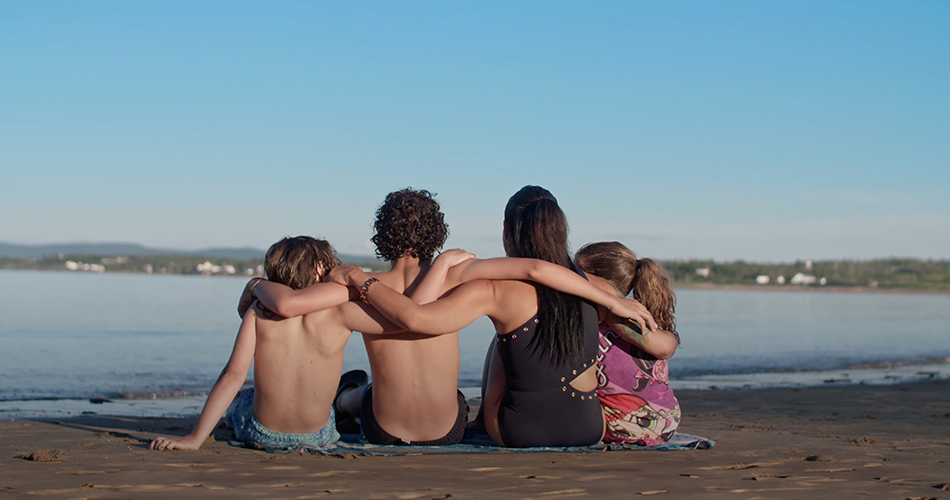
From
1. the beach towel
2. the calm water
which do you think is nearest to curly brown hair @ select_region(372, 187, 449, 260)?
the beach towel

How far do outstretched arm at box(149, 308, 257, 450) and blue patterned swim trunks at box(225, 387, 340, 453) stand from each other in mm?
289

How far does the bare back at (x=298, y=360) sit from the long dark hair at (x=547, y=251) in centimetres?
102

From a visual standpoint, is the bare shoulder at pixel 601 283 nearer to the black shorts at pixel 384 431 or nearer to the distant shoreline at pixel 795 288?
the black shorts at pixel 384 431

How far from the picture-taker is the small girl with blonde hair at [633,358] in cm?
405

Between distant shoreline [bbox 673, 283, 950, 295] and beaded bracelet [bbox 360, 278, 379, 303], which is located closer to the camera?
beaded bracelet [bbox 360, 278, 379, 303]

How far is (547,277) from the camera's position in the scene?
11.7 feet

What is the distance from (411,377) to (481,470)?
630 millimetres

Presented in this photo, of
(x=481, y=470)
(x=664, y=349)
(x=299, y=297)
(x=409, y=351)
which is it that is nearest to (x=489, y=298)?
(x=409, y=351)

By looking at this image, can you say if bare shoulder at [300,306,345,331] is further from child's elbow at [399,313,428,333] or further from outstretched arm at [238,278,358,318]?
child's elbow at [399,313,428,333]

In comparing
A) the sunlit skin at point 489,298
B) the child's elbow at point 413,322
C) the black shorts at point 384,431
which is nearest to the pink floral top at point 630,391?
the sunlit skin at point 489,298

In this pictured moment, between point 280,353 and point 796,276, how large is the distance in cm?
8158

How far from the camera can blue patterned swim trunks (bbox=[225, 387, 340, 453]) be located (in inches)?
155

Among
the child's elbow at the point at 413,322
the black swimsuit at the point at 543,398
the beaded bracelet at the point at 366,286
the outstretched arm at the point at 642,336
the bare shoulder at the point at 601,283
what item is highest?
the bare shoulder at the point at 601,283

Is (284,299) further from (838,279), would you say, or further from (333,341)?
(838,279)
